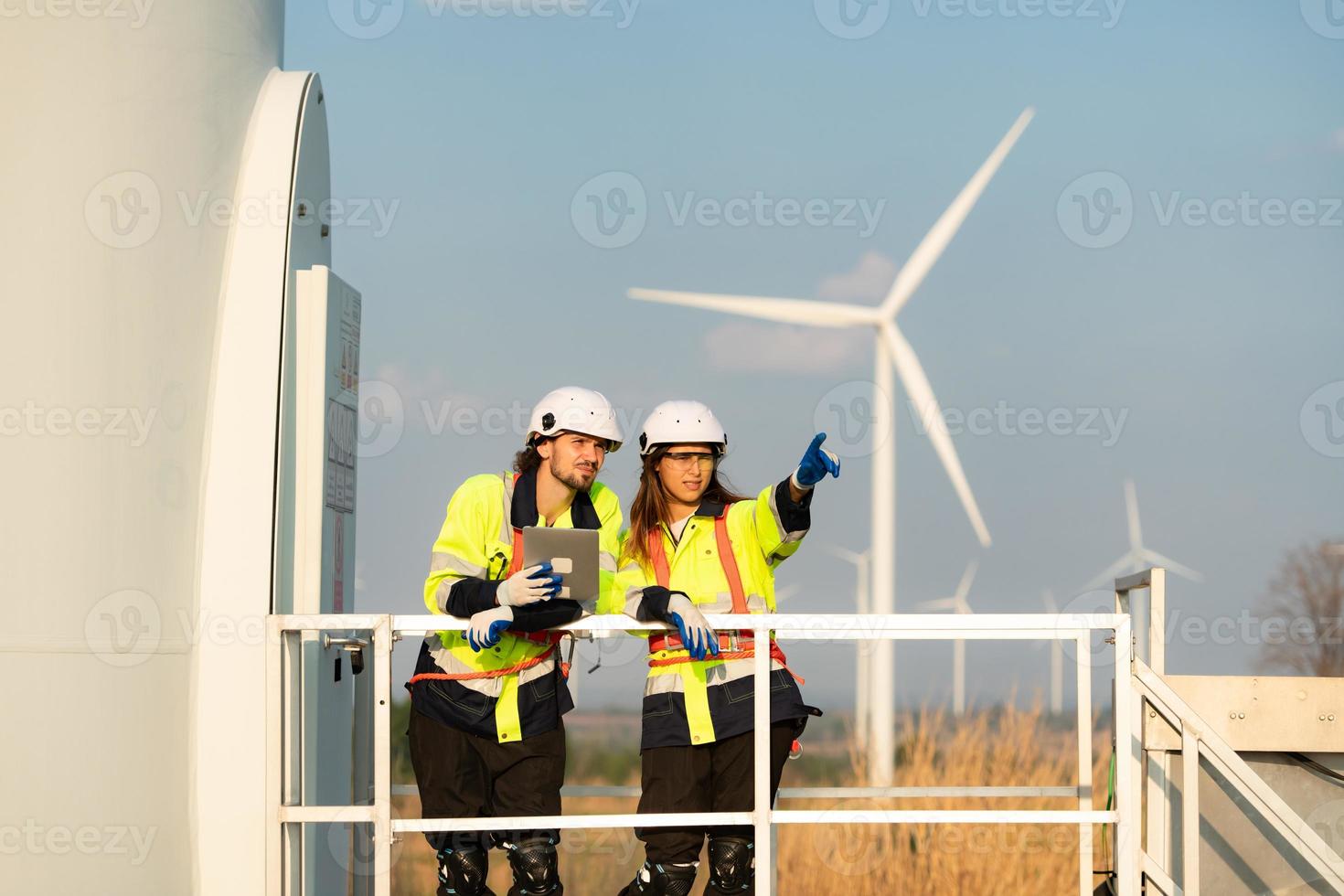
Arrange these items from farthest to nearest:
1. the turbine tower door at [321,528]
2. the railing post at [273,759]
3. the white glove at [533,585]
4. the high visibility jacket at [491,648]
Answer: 1. the turbine tower door at [321,528]
2. the high visibility jacket at [491,648]
3. the railing post at [273,759]
4. the white glove at [533,585]

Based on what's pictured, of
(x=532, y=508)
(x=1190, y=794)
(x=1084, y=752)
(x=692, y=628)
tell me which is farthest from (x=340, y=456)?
(x=1190, y=794)

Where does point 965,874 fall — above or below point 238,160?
below

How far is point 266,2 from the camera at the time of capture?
24.7ft

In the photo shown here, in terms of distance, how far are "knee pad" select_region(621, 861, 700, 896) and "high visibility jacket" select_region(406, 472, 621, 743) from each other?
71 centimetres

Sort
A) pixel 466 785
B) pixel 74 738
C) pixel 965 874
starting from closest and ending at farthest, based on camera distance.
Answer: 1. pixel 74 738
2. pixel 466 785
3. pixel 965 874

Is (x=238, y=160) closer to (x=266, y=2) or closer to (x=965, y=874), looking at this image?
(x=266, y=2)

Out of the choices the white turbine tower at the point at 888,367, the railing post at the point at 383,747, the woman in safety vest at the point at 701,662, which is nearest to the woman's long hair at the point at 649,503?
the woman in safety vest at the point at 701,662

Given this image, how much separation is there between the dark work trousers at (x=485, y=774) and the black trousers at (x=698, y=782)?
387 mm

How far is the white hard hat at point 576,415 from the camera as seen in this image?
682 cm

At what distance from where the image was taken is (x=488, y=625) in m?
6.42

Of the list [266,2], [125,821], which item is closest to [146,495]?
[125,821]

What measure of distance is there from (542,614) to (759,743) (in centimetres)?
99

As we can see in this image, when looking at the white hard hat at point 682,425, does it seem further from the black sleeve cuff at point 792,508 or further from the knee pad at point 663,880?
the knee pad at point 663,880

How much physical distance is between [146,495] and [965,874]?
31.7 ft
